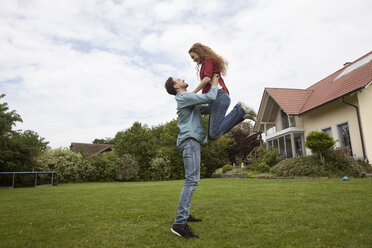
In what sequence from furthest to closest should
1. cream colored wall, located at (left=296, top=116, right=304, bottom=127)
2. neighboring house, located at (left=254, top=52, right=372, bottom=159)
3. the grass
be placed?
cream colored wall, located at (left=296, top=116, right=304, bottom=127), neighboring house, located at (left=254, top=52, right=372, bottom=159), the grass

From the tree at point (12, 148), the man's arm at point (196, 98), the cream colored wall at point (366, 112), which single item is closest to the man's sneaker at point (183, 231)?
the man's arm at point (196, 98)

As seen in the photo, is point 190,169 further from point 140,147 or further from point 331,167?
point 140,147

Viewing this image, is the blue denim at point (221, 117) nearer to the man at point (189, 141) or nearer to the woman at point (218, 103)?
the woman at point (218, 103)

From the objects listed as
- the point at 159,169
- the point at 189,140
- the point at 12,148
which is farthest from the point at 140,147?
the point at 189,140

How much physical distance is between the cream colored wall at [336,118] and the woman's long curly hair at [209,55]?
13.5m

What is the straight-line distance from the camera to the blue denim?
339 cm

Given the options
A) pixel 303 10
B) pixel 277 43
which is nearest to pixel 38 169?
pixel 277 43

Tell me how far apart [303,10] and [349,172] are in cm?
824

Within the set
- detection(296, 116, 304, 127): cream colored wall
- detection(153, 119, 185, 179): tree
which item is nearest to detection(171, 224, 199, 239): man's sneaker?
detection(296, 116, 304, 127): cream colored wall

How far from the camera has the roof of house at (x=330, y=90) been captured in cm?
1381

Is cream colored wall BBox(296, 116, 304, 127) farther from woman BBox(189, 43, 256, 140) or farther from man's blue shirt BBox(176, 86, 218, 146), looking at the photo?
man's blue shirt BBox(176, 86, 218, 146)

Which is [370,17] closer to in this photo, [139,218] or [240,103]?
[240,103]

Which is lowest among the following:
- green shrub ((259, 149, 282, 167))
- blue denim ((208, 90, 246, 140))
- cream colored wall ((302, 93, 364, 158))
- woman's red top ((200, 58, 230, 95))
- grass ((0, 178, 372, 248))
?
grass ((0, 178, 372, 248))

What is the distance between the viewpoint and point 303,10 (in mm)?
12352
